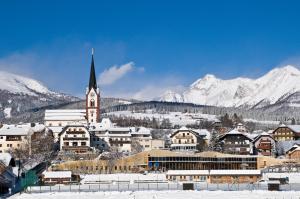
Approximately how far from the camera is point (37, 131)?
92438 millimetres

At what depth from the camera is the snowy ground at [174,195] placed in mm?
49500

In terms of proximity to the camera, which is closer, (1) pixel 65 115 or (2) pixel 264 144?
(2) pixel 264 144

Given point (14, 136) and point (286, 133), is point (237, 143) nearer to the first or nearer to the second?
point (286, 133)

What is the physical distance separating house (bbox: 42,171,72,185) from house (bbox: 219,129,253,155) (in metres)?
30.2

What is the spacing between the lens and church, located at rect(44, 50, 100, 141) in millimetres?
115188

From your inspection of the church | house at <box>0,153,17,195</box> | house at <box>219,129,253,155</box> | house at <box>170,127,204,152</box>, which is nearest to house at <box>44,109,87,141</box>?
the church

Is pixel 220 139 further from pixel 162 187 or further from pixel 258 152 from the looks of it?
pixel 162 187

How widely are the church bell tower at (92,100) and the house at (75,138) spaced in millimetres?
26887

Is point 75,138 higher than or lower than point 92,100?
lower

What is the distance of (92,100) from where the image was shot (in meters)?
121

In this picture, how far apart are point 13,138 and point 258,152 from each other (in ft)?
128

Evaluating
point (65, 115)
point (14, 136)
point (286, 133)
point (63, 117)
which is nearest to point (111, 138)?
point (14, 136)

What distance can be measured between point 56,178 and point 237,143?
1327 inches

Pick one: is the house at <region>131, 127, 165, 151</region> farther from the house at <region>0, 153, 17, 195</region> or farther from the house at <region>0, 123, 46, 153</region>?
the house at <region>0, 153, 17, 195</region>
